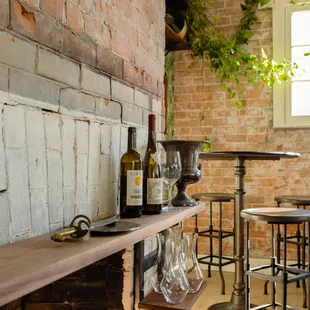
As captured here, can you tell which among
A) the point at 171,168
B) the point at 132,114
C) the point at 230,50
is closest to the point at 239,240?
the point at 171,168

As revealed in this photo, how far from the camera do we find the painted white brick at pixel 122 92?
173cm

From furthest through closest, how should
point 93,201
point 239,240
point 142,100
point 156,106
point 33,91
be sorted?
point 239,240 → point 156,106 → point 142,100 → point 93,201 → point 33,91

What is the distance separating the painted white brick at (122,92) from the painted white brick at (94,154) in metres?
0.21

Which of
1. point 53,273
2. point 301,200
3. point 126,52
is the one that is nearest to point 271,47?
point 301,200

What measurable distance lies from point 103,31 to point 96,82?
0.22 meters

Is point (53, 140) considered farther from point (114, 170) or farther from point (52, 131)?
point (114, 170)

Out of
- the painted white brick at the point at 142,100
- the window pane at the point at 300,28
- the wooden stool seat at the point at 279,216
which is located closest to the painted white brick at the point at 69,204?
the painted white brick at the point at 142,100

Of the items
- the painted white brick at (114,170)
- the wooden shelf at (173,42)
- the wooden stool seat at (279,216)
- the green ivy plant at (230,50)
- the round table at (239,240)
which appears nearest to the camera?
the painted white brick at (114,170)

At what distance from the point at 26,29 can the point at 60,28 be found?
0.58ft

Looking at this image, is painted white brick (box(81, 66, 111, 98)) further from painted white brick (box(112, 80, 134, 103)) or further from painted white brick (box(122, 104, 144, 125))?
painted white brick (box(122, 104, 144, 125))

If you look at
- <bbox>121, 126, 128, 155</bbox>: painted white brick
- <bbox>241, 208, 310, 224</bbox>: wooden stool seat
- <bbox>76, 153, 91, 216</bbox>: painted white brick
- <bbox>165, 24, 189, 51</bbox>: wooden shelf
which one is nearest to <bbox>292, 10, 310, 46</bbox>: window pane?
<bbox>165, 24, 189, 51</bbox>: wooden shelf

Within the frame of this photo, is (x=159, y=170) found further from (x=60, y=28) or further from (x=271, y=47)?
(x=271, y=47)

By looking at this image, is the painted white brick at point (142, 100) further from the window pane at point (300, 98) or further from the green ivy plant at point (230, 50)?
the window pane at point (300, 98)

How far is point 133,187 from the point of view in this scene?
1.63m
